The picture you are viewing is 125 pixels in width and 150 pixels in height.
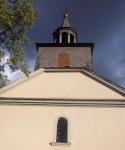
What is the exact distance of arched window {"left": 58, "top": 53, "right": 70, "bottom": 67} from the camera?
18.8 m

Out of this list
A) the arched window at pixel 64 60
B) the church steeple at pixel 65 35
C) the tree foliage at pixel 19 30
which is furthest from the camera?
the church steeple at pixel 65 35

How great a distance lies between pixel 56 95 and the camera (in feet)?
47.8
